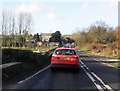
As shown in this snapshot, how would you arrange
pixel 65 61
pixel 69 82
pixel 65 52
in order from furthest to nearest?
pixel 65 52, pixel 65 61, pixel 69 82

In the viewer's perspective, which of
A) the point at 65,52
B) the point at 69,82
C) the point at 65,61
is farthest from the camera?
the point at 65,52

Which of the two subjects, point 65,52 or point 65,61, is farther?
point 65,52

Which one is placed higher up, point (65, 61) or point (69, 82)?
point (65, 61)

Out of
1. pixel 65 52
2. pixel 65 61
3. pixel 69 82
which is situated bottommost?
pixel 69 82

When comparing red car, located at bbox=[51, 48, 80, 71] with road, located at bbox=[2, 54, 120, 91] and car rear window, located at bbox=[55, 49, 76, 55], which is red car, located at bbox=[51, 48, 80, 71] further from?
road, located at bbox=[2, 54, 120, 91]

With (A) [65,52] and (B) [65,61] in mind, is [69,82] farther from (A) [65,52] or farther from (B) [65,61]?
(A) [65,52]

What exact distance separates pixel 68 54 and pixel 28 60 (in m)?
7.70

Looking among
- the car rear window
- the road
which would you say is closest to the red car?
the car rear window

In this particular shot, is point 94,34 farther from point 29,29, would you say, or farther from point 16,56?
point 16,56

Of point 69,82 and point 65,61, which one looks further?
point 65,61

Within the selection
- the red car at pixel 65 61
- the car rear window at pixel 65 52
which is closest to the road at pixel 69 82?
the red car at pixel 65 61

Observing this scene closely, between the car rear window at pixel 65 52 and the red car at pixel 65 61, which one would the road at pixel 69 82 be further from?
the car rear window at pixel 65 52


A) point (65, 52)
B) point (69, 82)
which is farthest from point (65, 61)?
point (69, 82)

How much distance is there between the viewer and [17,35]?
73875mm
